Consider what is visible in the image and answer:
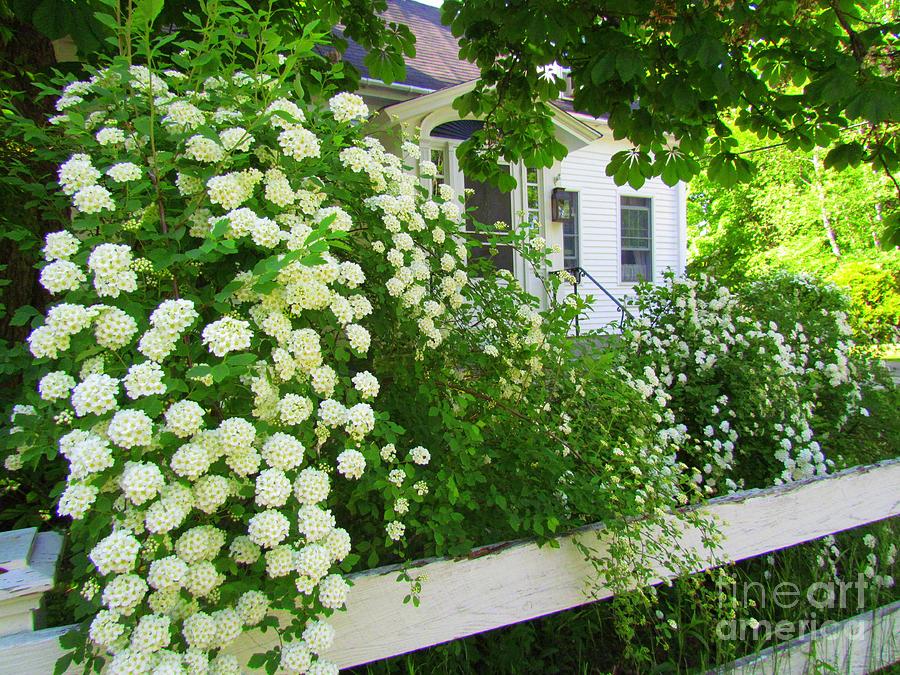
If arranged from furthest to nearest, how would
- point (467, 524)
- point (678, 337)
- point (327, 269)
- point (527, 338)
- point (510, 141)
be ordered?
1. point (510, 141)
2. point (678, 337)
3. point (527, 338)
4. point (467, 524)
5. point (327, 269)

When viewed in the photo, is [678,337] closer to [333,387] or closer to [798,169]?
[333,387]

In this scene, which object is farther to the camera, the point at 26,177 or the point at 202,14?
the point at 202,14

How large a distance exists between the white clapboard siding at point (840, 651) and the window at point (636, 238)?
9606 mm

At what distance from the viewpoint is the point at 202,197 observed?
4.83 feet

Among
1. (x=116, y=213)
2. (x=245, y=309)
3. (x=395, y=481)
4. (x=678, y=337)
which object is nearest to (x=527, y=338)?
(x=395, y=481)

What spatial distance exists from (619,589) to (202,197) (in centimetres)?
162

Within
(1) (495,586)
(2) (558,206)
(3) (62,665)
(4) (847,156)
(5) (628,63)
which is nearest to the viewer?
(3) (62,665)

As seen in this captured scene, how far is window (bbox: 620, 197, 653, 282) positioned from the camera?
11664 millimetres

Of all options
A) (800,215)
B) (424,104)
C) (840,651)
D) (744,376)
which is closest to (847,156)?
(744,376)

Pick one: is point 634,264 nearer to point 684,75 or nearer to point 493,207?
point 493,207

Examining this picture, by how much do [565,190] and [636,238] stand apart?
2.45 meters

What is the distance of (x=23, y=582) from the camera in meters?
1.22

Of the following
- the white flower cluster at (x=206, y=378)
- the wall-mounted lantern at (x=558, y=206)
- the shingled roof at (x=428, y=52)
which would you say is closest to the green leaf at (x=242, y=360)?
the white flower cluster at (x=206, y=378)

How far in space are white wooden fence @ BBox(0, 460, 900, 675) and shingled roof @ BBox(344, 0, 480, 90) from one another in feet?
25.1
